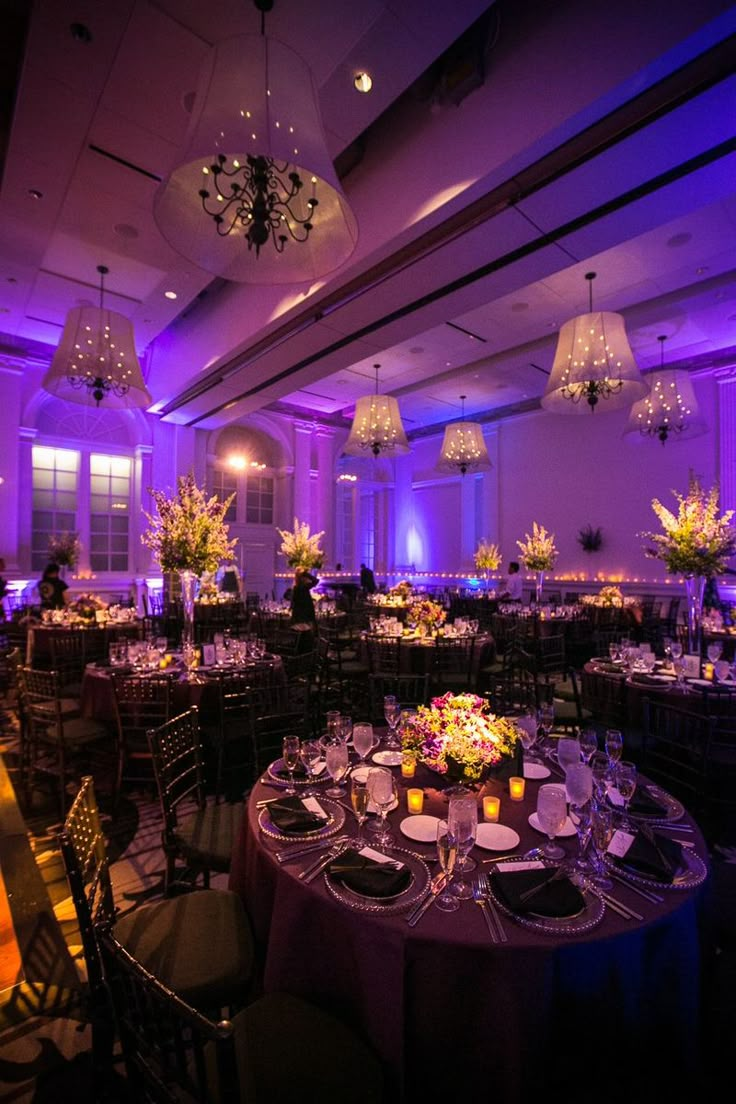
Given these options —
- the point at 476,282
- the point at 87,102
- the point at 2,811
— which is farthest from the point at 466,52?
the point at 2,811

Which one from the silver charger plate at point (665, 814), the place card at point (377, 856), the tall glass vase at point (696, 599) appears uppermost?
the tall glass vase at point (696, 599)

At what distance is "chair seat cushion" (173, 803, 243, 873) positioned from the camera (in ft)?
6.97

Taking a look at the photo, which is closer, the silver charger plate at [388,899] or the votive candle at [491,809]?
the silver charger plate at [388,899]

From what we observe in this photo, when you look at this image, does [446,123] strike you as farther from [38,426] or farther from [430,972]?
[38,426]

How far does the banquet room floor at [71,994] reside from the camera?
1600mm

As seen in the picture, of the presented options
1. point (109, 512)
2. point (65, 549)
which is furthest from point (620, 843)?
point (109, 512)

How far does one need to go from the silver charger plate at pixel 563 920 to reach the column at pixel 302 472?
12.5m

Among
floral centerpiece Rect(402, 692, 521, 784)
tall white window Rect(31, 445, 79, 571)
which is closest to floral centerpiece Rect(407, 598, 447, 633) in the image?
floral centerpiece Rect(402, 692, 521, 784)

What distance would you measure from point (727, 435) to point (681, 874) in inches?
412

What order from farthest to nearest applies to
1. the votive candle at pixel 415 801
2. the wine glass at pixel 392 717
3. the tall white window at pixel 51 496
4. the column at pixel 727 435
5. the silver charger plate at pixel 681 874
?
the tall white window at pixel 51 496 → the column at pixel 727 435 → the wine glass at pixel 392 717 → the votive candle at pixel 415 801 → the silver charger plate at pixel 681 874

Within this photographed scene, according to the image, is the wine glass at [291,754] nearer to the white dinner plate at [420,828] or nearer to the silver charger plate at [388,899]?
the white dinner plate at [420,828]

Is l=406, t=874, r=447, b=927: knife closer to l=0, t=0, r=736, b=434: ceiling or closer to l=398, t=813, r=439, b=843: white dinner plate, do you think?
l=398, t=813, r=439, b=843: white dinner plate

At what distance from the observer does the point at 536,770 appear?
7.07ft

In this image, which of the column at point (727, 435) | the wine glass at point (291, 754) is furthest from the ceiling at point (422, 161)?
the wine glass at point (291, 754)
